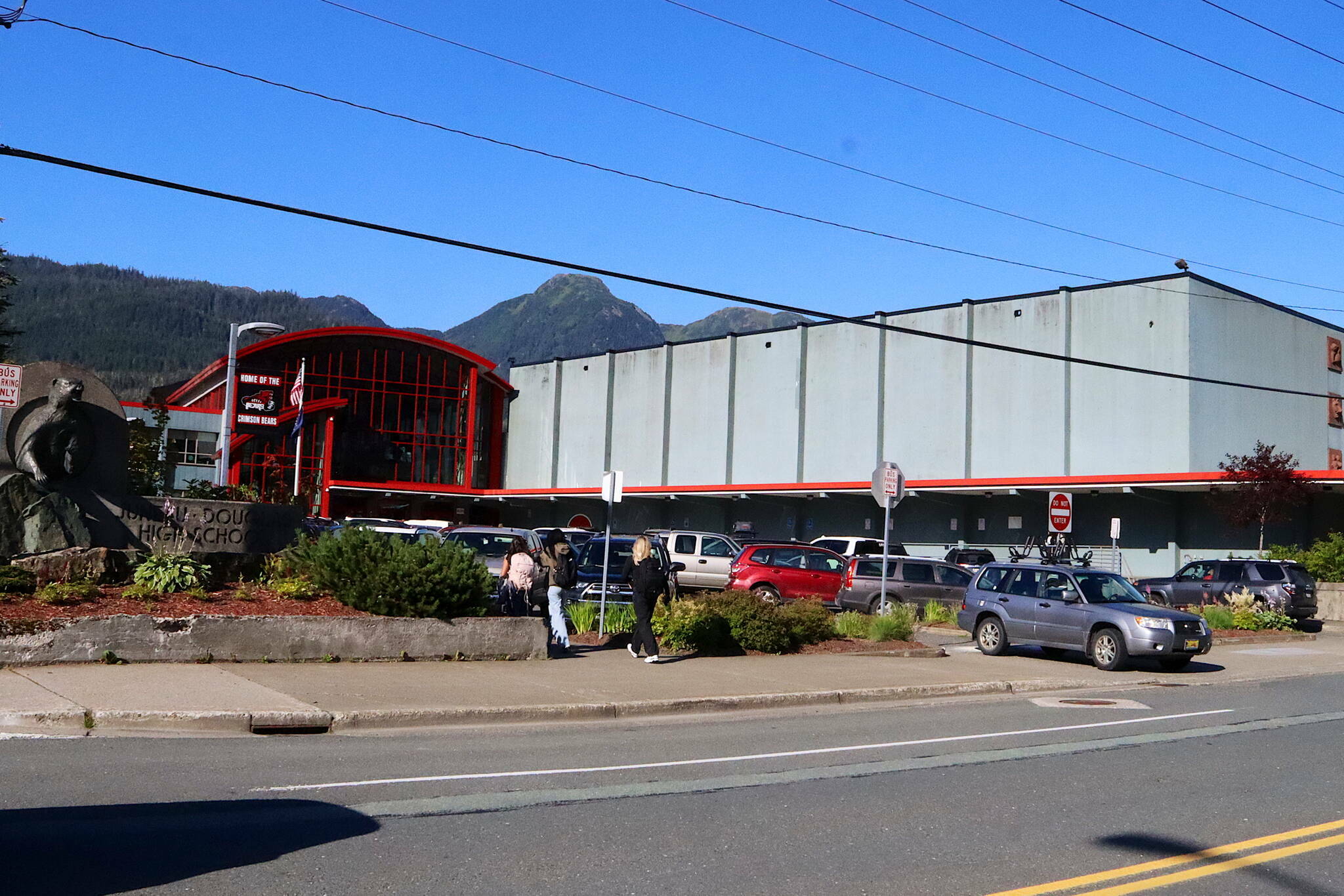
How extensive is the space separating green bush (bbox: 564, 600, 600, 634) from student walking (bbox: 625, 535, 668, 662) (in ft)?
9.44

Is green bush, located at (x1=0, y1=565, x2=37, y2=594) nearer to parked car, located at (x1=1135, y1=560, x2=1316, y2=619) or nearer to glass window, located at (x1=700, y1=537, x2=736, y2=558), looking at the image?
glass window, located at (x1=700, y1=537, x2=736, y2=558)

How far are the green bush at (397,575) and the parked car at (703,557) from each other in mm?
13185

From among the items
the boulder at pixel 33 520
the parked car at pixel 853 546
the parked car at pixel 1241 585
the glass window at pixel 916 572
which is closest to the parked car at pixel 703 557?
the glass window at pixel 916 572

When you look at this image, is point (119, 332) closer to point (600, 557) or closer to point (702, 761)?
point (600, 557)

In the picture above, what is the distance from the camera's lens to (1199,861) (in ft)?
22.7

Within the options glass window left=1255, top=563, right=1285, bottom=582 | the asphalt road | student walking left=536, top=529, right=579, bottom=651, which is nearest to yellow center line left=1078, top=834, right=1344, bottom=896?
the asphalt road

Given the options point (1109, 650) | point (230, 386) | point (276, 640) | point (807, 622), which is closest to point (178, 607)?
point (276, 640)

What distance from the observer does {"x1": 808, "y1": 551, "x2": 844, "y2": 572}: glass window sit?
26969 mm

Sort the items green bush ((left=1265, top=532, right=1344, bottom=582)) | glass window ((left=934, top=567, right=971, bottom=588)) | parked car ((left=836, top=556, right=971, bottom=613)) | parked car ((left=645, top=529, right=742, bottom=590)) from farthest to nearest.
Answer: green bush ((left=1265, top=532, right=1344, bottom=582)) → parked car ((left=645, top=529, right=742, bottom=590)) → glass window ((left=934, top=567, right=971, bottom=588)) → parked car ((left=836, top=556, right=971, bottom=613))

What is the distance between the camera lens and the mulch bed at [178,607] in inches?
524

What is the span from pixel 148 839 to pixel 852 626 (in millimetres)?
15277

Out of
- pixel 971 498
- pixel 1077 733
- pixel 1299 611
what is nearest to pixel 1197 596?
pixel 1299 611

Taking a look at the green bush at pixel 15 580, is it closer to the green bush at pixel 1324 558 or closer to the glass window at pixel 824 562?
the glass window at pixel 824 562

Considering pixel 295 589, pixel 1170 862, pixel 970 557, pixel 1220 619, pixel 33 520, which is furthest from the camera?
pixel 970 557
